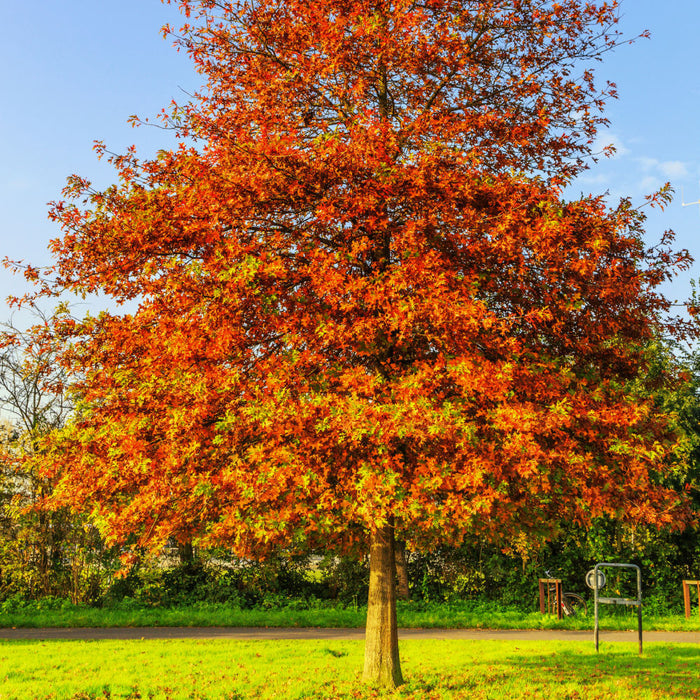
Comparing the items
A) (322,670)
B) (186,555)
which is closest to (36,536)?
(186,555)

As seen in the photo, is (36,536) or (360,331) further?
(36,536)

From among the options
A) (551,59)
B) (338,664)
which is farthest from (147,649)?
(551,59)

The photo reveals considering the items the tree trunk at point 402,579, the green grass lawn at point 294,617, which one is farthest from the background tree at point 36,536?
the tree trunk at point 402,579

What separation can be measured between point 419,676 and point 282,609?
375 inches

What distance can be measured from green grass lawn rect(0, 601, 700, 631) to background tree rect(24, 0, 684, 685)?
7.90m

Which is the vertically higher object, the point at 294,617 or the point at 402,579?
the point at 402,579

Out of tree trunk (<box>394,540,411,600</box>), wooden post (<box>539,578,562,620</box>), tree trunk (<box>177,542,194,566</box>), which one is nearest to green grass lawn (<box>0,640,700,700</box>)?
wooden post (<box>539,578,562,620</box>)

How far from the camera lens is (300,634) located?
563 inches

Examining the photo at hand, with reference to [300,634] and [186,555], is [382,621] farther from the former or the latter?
[186,555]

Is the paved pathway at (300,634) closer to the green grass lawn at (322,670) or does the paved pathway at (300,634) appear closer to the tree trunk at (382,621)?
the green grass lawn at (322,670)

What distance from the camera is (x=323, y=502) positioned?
22.8 ft

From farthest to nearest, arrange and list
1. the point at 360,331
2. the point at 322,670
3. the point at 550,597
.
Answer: the point at 550,597 < the point at 322,670 < the point at 360,331

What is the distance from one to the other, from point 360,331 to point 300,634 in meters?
9.43

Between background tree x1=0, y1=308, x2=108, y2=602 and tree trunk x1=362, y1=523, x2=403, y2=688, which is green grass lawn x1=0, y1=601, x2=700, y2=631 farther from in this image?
tree trunk x1=362, y1=523, x2=403, y2=688
